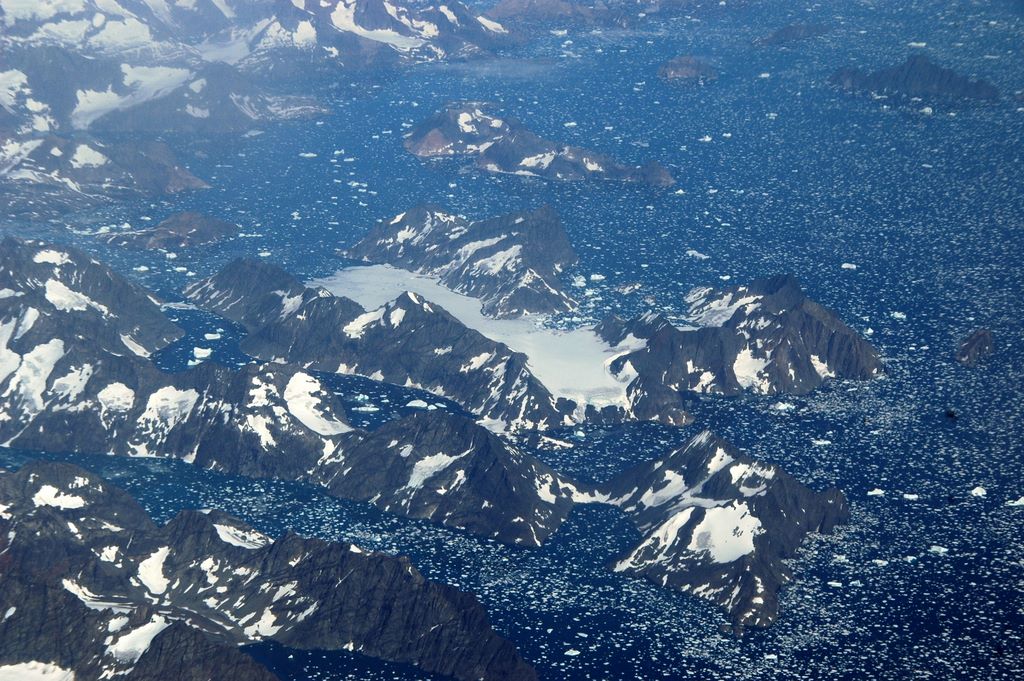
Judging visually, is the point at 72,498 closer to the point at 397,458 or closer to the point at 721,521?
the point at 397,458

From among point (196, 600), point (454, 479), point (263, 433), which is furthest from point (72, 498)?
point (454, 479)

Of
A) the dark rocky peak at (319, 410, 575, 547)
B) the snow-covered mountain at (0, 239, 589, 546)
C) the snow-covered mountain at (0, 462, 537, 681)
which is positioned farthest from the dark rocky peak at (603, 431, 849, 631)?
the snow-covered mountain at (0, 462, 537, 681)

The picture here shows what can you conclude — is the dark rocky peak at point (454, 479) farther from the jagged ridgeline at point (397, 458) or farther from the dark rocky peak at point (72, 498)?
the dark rocky peak at point (72, 498)

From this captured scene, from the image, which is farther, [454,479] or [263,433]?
[263,433]

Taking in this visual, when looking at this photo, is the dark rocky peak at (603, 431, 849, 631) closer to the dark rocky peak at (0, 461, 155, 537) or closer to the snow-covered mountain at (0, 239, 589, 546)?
the snow-covered mountain at (0, 239, 589, 546)

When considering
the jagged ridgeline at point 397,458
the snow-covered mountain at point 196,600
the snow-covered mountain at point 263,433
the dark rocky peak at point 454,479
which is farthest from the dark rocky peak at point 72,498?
the dark rocky peak at point 454,479
